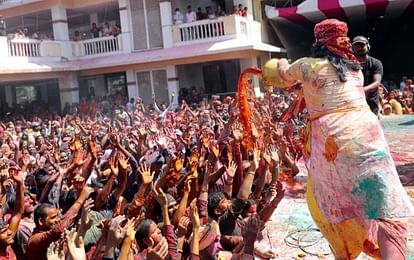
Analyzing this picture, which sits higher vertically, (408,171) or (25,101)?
(25,101)

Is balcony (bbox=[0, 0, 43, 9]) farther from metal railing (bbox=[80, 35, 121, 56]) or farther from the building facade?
metal railing (bbox=[80, 35, 121, 56])

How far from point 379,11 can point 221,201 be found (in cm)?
1297

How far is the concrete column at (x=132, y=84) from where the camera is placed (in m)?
16.1

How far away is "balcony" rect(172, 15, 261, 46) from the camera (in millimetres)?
14165

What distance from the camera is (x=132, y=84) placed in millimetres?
16234

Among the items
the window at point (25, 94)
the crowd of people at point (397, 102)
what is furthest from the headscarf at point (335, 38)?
the window at point (25, 94)

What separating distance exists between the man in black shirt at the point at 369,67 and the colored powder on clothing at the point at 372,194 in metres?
1.68

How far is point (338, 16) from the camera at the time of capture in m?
14.5

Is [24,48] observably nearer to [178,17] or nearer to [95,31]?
[95,31]

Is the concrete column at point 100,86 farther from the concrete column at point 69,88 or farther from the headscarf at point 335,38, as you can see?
the headscarf at point 335,38

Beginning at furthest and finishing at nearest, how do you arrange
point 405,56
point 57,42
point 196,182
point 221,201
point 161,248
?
A: point 405,56, point 57,42, point 196,182, point 221,201, point 161,248

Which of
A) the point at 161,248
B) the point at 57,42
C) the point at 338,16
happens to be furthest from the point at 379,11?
the point at 161,248

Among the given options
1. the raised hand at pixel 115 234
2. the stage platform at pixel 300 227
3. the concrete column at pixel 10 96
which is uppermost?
the concrete column at pixel 10 96

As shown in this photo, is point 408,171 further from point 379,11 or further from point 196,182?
point 379,11
